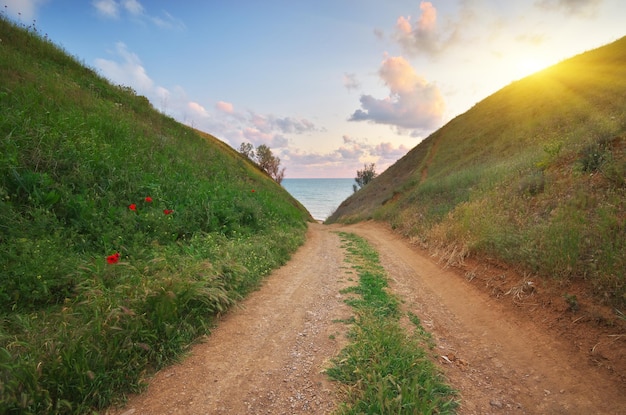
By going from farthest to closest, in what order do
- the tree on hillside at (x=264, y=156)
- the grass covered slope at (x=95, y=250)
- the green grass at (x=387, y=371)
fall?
1. the tree on hillside at (x=264, y=156)
2. the grass covered slope at (x=95, y=250)
3. the green grass at (x=387, y=371)

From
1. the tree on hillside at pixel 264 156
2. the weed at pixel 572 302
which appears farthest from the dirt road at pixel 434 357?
the tree on hillside at pixel 264 156

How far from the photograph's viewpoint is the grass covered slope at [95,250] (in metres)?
3.03

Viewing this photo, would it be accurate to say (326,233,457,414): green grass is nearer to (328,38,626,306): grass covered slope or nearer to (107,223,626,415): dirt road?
(107,223,626,415): dirt road

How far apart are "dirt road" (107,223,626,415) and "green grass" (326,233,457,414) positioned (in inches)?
8.6

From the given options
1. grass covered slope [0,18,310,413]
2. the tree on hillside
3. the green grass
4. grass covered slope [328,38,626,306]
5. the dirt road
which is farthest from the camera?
the tree on hillside

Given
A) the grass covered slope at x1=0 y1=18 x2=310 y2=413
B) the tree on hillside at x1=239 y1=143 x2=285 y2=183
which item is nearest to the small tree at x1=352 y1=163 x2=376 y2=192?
the tree on hillside at x1=239 y1=143 x2=285 y2=183

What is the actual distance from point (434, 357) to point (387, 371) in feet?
4.05

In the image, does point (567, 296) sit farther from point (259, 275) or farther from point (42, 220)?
point (42, 220)

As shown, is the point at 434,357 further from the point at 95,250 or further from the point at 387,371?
the point at 95,250

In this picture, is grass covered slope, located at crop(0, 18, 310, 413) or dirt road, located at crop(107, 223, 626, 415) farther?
dirt road, located at crop(107, 223, 626, 415)

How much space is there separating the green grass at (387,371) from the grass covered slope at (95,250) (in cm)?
219

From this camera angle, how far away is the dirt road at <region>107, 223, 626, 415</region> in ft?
10.5

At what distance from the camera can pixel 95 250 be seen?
217 inches

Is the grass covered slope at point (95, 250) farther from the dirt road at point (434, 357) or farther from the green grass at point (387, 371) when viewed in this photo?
the green grass at point (387, 371)
